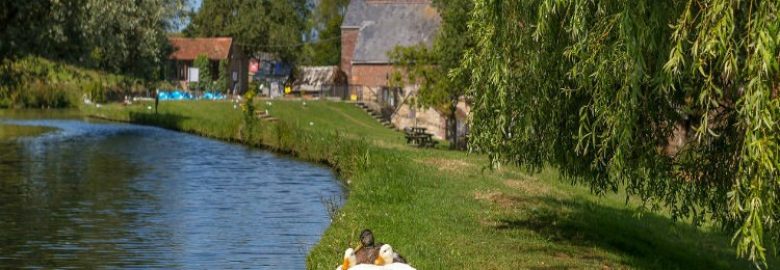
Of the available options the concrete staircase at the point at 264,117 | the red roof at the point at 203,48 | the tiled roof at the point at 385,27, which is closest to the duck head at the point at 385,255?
the concrete staircase at the point at 264,117

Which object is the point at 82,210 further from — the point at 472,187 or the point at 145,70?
the point at 145,70

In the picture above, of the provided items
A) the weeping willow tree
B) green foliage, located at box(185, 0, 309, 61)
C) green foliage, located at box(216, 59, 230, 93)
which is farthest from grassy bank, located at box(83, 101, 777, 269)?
green foliage, located at box(185, 0, 309, 61)

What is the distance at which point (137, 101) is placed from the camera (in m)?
93.6

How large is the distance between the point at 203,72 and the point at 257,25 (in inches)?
727

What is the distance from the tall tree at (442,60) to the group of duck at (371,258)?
32.3 m

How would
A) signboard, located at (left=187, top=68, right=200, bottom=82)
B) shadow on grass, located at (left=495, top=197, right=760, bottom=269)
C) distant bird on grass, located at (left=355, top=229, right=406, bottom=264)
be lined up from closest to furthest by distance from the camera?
1. distant bird on grass, located at (left=355, top=229, right=406, bottom=264)
2. shadow on grass, located at (left=495, top=197, right=760, bottom=269)
3. signboard, located at (left=187, top=68, right=200, bottom=82)

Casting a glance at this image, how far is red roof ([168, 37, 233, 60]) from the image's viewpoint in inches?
5098

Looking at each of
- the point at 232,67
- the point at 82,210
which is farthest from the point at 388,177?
the point at 232,67

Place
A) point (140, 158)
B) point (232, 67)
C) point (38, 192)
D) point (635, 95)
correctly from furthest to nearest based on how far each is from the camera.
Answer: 1. point (232, 67)
2. point (140, 158)
3. point (38, 192)
4. point (635, 95)

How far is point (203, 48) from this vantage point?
131 meters

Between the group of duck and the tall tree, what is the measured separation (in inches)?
1270

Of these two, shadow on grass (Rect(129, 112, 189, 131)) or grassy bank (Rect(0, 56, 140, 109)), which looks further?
grassy bank (Rect(0, 56, 140, 109))

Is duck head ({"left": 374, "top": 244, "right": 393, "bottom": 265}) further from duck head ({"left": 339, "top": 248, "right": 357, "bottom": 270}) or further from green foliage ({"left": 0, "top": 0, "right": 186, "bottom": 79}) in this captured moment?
green foliage ({"left": 0, "top": 0, "right": 186, "bottom": 79})

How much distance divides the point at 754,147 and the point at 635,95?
2.32m
